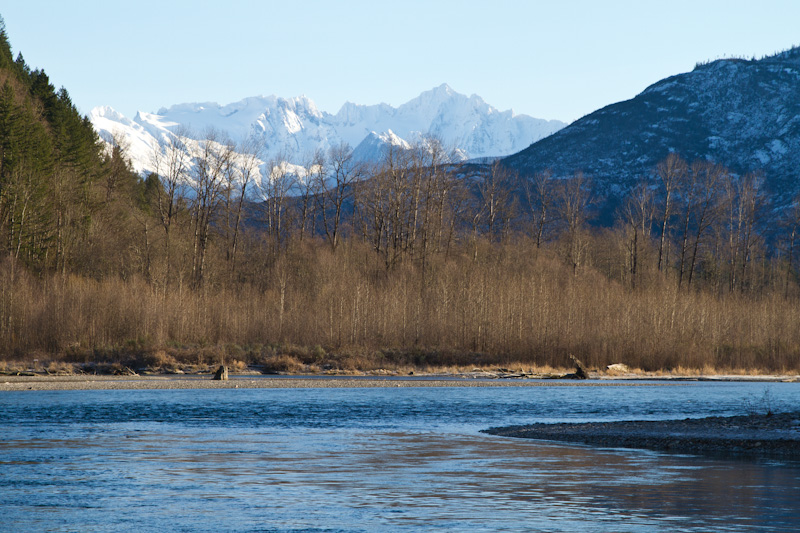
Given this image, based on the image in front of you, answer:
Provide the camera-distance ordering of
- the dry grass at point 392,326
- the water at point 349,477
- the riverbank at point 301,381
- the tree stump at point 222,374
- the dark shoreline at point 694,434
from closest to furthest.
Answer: the water at point 349,477, the dark shoreline at point 694,434, the riverbank at point 301,381, the tree stump at point 222,374, the dry grass at point 392,326

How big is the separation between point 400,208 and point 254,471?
215 feet

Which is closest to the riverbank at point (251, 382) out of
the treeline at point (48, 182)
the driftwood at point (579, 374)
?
the driftwood at point (579, 374)

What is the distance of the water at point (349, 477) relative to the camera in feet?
50.1

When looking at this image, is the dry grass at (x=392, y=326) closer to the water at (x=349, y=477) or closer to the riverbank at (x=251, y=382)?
the riverbank at (x=251, y=382)

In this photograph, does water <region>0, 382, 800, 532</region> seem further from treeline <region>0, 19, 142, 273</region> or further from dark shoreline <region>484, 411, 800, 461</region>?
treeline <region>0, 19, 142, 273</region>

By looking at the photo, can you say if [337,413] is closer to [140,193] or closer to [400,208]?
[400,208]

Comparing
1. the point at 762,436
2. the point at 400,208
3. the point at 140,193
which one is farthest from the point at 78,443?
the point at 140,193

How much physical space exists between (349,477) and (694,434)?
14.3 meters

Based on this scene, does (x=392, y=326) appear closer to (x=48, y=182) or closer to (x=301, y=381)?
(x=301, y=381)

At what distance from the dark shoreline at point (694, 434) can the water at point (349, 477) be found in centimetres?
180

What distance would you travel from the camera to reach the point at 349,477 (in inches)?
800

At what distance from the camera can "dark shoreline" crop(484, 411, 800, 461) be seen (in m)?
26.0

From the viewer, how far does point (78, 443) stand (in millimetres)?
26875

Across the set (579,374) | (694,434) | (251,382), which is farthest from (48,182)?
(694,434)
